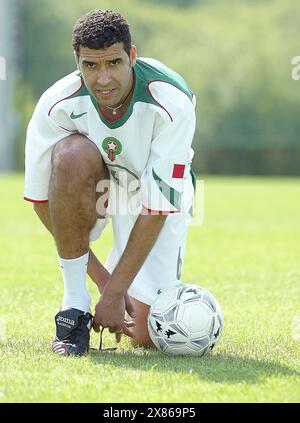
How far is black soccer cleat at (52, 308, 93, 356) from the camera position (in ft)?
13.8

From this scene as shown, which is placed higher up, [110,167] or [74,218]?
[110,167]

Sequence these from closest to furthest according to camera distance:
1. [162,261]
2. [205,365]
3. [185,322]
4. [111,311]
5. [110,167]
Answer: [205,365] < [111,311] < [185,322] < [110,167] < [162,261]

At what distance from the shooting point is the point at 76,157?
4402 mm

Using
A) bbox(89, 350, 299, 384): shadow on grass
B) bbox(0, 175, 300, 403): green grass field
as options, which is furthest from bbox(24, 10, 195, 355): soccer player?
bbox(0, 175, 300, 403): green grass field

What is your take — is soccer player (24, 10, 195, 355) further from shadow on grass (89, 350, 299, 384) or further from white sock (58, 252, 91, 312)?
shadow on grass (89, 350, 299, 384)

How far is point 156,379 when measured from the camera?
366cm

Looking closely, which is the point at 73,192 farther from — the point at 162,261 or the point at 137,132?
the point at 162,261

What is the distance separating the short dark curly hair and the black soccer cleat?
1.23 meters

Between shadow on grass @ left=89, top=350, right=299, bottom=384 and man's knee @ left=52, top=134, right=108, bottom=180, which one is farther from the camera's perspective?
man's knee @ left=52, top=134, right=108, bottom=180

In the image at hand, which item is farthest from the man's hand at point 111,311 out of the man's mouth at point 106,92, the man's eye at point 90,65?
the man's eye at point 90,65

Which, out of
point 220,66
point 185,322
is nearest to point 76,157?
point 185,322

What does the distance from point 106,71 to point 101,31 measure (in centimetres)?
18

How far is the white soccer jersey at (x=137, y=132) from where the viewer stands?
4227 mm
